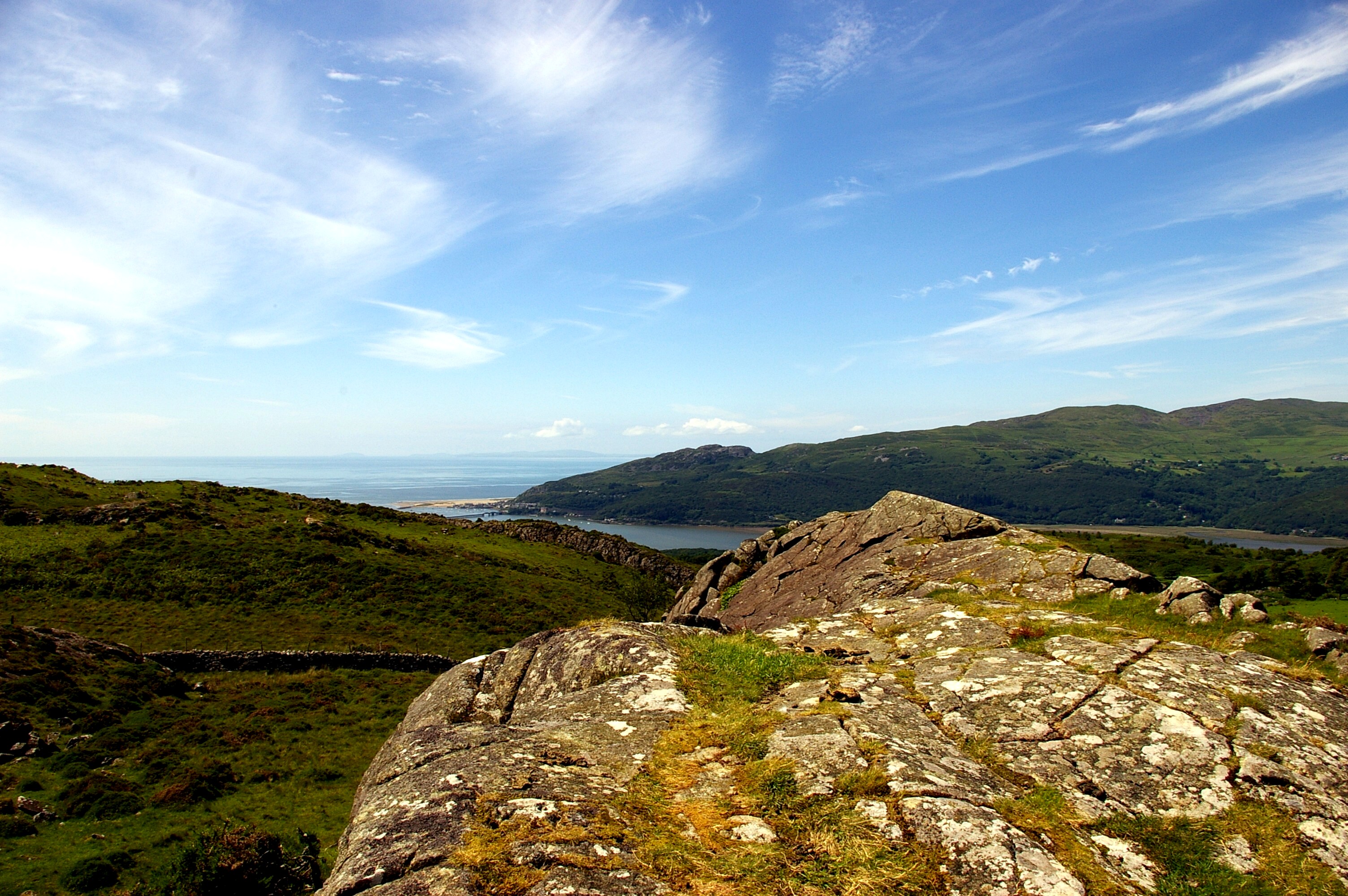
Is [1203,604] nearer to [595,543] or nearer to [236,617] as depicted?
[236,617]

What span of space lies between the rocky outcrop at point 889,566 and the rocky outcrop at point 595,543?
5822cm

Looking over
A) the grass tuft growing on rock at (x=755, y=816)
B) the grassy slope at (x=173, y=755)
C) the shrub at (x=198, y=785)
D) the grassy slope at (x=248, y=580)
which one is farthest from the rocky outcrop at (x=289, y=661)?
the grass tuft growing on rock at (x=755, y=816)

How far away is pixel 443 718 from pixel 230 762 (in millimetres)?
23326

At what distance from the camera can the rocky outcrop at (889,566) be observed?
14914 millimetres

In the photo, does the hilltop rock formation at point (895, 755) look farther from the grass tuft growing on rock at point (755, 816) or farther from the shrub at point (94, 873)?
the shrub at point (94, 873)

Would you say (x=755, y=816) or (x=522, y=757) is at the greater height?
(x=522, y=757)

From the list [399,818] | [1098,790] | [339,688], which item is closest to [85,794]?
[339,688]

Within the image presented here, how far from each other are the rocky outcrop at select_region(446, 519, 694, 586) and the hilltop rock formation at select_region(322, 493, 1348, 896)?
245 feet

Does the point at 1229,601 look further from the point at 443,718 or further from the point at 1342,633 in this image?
the point at 443,718

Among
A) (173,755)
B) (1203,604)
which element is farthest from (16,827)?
(1203,604)

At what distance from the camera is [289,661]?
39250mm

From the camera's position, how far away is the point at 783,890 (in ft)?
15.9

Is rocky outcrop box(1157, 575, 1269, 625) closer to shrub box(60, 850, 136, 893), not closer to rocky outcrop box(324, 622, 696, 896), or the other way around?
rocky outcrop box(324, 622, 696, 896)

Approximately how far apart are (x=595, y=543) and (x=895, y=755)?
8796cm
